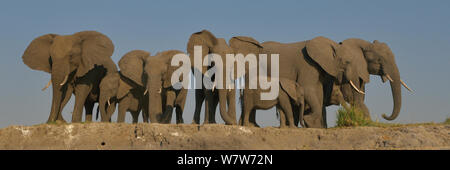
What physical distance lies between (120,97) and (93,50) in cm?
190

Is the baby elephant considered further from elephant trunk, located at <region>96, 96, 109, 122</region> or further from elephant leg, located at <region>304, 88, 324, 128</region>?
elephant trunk, located at <region>96, 96, 109, 122</region>

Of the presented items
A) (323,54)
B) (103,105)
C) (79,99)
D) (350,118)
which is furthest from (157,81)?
(350,118)

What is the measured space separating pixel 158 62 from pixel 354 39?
7002 mm

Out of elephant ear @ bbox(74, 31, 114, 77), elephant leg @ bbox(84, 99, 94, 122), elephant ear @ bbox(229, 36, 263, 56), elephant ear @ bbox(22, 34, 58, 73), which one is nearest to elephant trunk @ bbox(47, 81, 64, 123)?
elephant ear @ bbox(74, 31, 114, 77)

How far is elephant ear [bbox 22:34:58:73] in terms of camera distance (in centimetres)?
2245

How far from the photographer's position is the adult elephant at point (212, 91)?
18578 mm

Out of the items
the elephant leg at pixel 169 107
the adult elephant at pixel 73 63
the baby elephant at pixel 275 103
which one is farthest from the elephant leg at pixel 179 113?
the baby elephant at pixel 275 103

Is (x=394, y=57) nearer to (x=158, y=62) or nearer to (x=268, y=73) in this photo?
(x=268, y=73)

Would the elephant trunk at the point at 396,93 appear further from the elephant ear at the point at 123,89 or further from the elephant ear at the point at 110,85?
the elephant ear at the point at 110,85

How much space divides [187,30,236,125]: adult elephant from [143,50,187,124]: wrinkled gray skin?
1642 mm

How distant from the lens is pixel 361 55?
22.4m

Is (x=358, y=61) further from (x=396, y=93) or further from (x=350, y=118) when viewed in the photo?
(x=350, y=118)

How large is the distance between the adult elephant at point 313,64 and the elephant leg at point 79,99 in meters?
5.63

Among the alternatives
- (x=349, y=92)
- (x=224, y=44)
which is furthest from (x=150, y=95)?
(x=349, y=92)
